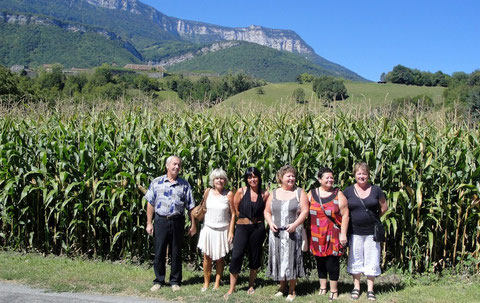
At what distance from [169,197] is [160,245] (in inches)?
27.5

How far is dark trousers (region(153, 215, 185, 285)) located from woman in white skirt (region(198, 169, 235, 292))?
369 millimetres

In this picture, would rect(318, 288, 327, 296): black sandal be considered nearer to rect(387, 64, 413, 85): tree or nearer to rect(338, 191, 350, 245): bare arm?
rect(338, 191, 350, 245): bare arm

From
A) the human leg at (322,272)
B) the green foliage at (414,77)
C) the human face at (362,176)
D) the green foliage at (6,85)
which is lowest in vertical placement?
the human leg at (322,272)

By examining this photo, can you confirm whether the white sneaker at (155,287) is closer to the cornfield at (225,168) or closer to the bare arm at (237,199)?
the cornfield at (225,168)

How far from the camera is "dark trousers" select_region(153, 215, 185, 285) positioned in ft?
19.5

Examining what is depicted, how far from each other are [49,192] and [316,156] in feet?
14.2

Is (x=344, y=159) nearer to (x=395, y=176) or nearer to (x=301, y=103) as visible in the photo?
(x=395, y=176)

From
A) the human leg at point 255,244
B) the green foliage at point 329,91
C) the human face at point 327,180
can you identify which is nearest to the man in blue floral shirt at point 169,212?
the human leg at point 255,244

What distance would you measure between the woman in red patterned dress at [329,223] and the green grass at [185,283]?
50 cm

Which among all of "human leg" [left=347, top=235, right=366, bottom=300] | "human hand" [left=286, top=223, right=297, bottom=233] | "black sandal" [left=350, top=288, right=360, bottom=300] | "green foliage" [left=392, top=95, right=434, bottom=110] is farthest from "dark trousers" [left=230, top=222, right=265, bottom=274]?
"green foliage" [left=392, top=95, right=434, bottom=110]

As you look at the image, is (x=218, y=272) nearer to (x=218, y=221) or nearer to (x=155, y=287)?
(x=218, y=221)

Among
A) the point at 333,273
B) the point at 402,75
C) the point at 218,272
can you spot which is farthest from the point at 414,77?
the point at 218,272

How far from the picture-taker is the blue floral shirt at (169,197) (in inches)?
231

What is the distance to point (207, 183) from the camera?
6.57 meters
